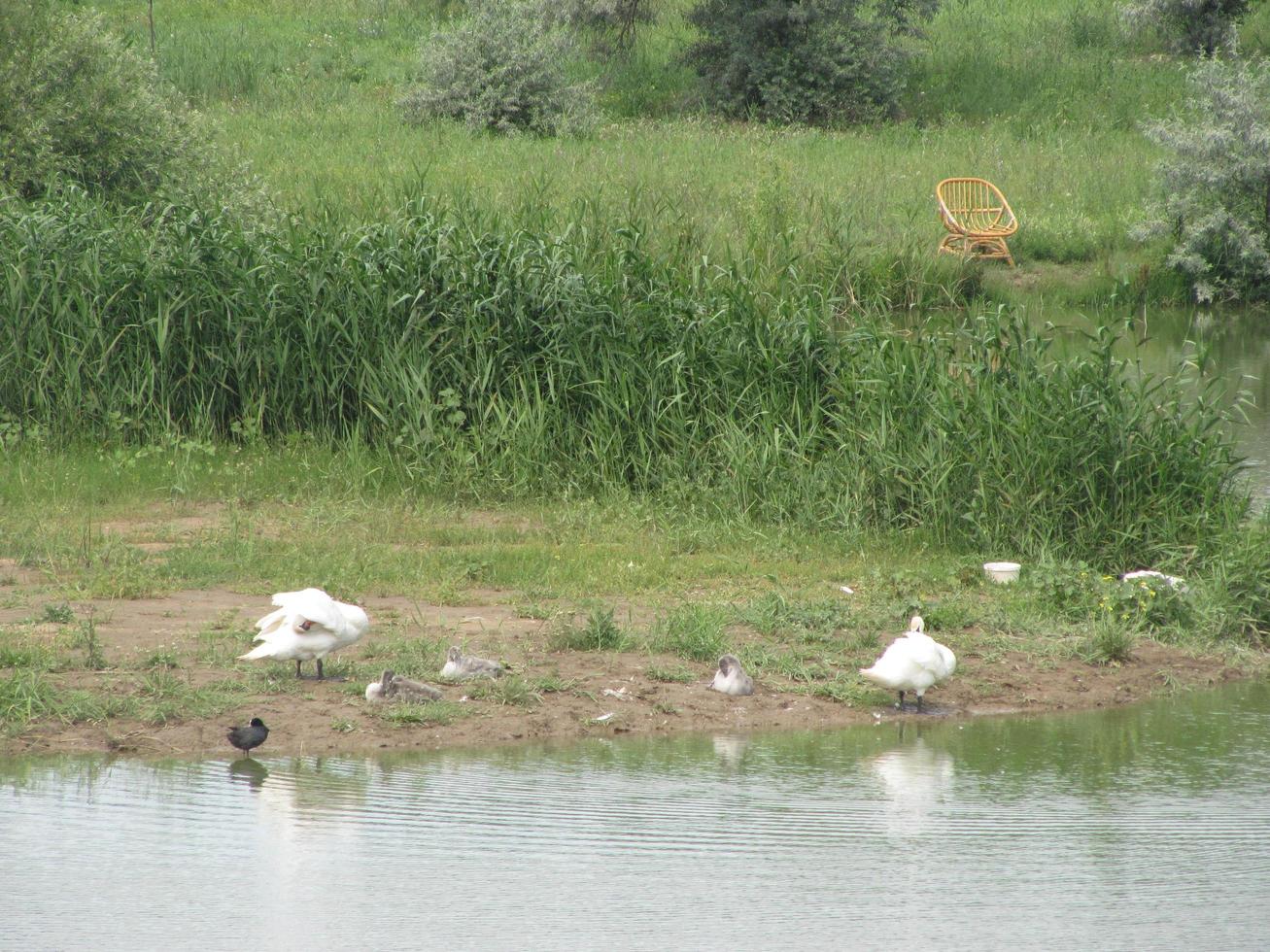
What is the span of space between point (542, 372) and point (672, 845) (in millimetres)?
5903

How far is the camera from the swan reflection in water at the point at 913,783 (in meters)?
6.10

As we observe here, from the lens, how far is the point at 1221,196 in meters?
22.0

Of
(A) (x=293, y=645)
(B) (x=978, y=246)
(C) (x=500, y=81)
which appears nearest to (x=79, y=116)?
(A) (x=293, y=645)

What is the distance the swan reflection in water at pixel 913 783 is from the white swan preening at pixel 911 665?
27 cm

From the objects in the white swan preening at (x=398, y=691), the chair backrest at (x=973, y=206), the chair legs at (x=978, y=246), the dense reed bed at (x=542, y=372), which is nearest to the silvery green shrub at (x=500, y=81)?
the chair backrest at (x=973, y=206)

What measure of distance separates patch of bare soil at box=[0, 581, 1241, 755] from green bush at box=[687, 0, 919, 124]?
2457 cm

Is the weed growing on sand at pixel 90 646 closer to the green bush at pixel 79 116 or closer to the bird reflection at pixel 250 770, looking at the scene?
the bird reflection at pixel 250 770

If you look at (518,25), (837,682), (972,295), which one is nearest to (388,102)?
(518,25)

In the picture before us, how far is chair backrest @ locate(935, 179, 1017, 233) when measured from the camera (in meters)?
21.6

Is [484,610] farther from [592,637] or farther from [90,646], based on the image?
[90,646]

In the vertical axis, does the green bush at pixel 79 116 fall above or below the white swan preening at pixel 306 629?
above

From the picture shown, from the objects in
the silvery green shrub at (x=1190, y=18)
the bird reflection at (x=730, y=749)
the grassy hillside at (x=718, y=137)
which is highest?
the silvery green shrub at (x=1190, y=18)

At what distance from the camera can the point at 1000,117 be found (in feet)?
102

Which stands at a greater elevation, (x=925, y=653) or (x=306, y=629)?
(x=306, y=629)
